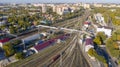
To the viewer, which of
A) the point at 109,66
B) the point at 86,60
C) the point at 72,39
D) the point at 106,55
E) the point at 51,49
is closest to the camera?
the point at 109,66

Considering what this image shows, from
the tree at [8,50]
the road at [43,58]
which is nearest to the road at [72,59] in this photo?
the road at [43,58]

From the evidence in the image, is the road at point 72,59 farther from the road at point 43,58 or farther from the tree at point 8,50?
the tree at point 8,50

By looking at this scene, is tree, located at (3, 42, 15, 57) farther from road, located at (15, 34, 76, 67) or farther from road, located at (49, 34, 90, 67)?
road, located at (49, 34, 90, 67)

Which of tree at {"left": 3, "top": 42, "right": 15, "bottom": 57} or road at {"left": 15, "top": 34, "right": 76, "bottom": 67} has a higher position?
tree at {"left": 3, "top": 42, "right": 15, "bottom": 57}

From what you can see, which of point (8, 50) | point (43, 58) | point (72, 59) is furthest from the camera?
point (8, 50)

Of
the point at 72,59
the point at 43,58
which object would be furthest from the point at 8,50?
the point at 72,59

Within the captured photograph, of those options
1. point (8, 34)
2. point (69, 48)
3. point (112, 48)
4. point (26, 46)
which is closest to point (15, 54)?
point (26, 46)

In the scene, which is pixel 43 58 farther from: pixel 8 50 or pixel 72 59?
pixel 8 50

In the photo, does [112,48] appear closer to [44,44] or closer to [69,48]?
[69,48]

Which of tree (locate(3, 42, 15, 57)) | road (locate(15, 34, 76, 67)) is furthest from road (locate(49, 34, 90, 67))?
tree (locate(3, 42, 15, 57))

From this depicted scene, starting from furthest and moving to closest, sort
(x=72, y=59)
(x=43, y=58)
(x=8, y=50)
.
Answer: (x=8, y=50) → (x=43, y=58) → (x=72, y=59)

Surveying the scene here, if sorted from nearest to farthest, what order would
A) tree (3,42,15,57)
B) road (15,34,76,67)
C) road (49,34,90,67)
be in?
1. road (15,34,76,67)
2. road (49,34,90,67)
3. tree (3,42,15,57)
